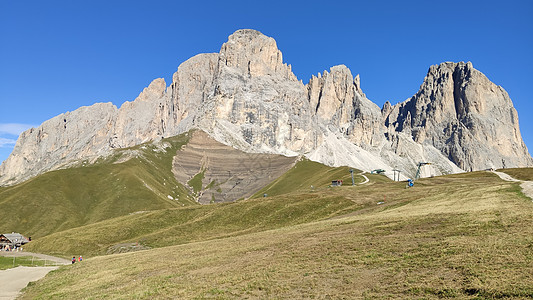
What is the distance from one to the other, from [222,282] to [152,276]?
10.3 metres

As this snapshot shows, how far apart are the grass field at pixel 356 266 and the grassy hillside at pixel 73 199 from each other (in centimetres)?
10519

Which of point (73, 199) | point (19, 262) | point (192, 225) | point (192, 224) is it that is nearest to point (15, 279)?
point (19, 262)

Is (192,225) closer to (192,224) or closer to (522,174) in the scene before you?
(192,224)

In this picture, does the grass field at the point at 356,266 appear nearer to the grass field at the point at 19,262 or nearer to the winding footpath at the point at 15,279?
the winding footpath at the point at 15,279

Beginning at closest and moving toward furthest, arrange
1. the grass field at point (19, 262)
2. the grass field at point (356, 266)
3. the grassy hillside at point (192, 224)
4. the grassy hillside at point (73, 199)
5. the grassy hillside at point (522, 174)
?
the grass field at point (356, 266) < the grass field at point (19, 262) < the grassy hillside at point (192, 224) < the grassy hillside at point (522, 174) < the grassy hillside at point (73, 199)

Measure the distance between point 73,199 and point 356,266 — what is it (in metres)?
159

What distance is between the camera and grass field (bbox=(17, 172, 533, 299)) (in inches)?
868

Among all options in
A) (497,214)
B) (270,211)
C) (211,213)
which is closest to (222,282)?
(497,214)

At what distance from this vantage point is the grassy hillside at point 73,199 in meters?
136

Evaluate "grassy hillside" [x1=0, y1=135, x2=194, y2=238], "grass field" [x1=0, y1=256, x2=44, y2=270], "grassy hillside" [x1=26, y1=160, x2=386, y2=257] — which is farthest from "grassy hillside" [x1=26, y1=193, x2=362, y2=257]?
"grassy hillside" [x1=0, y1=135, x2=194, y2=238]

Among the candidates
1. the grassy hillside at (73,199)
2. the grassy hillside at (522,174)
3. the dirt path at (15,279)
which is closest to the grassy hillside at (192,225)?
the dirt path at (15,279)

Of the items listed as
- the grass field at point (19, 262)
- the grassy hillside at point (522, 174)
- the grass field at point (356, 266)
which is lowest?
the grass field at point (19, 262)

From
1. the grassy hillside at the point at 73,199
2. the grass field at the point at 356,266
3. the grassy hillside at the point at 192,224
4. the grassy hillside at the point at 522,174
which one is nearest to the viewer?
the grass field at the point at 356,266

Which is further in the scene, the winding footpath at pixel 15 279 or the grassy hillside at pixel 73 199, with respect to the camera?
the grassy hillside at pixel 73 199
